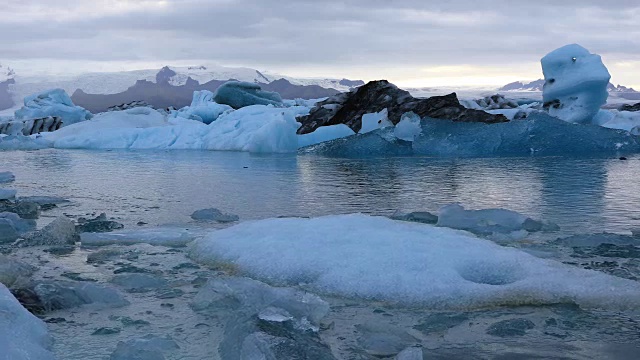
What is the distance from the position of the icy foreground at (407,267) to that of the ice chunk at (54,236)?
892 millimetres

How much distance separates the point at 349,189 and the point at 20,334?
507 centimetres

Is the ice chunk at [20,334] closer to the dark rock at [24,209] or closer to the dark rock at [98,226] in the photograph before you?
the dark rock at [98,226]

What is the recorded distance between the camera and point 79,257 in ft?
11.6

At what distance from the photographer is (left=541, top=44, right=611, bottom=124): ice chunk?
1559cm

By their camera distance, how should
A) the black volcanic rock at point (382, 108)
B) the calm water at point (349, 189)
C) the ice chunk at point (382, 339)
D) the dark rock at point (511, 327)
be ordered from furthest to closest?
the black volcanic rock at point (382, 108) → the calm water at point (349, 189) → the dark rock at point (511, 327) → the ice chunk at point (382, 339)

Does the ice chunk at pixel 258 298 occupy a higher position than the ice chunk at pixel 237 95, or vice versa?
the ice chunk at pixel 237 95

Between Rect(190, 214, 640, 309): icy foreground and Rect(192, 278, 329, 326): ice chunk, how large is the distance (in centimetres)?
31

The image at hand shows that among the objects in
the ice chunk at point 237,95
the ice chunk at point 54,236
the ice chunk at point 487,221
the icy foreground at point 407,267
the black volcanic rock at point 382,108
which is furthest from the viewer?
the ice chunk at point 237,95

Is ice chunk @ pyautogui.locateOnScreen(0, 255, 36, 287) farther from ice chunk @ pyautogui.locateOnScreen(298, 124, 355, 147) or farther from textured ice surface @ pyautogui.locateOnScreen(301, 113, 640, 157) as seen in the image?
ice chunk @ pyautogui.locateOnScreen(298, 124, 355, 147)

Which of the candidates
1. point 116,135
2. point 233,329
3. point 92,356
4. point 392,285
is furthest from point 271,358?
point 116,135

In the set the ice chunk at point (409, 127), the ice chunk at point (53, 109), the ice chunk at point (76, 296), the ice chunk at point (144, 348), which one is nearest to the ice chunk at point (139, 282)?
the ice chunk at point (76, 296)

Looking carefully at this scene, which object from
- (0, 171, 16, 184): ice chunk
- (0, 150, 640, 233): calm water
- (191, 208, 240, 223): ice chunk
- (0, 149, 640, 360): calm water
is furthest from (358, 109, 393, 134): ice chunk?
(191, 208, 240, 223): ice chunk

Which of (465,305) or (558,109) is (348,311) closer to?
(465,305)

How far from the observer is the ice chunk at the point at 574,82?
15586mm
